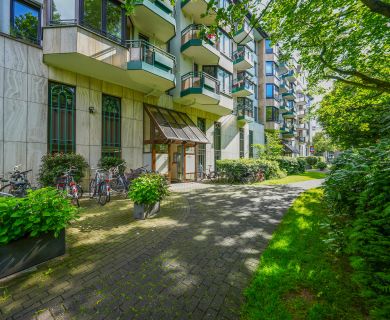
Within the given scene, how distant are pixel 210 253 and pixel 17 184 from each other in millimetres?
7236

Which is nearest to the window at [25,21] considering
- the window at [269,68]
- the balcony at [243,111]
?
the balcony at [243,111]

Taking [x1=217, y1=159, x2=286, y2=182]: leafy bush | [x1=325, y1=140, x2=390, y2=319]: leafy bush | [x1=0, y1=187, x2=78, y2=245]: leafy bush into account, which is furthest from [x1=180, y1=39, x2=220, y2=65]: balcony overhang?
[x1=325, y1=140, x2=390, y2=319]: leafy bush

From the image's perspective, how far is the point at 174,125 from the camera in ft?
44.8

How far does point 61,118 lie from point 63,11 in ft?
15.7

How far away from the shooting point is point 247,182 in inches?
576

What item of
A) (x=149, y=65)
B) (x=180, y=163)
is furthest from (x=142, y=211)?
(x=180, y=163)

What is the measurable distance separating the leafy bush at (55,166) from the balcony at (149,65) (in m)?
5.19

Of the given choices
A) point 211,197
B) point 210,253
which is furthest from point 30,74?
point 210,253

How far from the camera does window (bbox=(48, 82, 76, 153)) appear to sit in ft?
30.1

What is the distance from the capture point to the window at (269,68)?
30.1m

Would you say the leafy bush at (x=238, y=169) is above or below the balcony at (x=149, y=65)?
below

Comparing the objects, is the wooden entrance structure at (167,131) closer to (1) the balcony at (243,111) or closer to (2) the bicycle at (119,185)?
(2) the bicycle at (119,185)

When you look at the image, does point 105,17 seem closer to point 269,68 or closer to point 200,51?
point 200,51

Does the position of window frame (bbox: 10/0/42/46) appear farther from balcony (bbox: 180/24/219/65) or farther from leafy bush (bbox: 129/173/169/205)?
balcony (bbox: 180/24/219/65)
